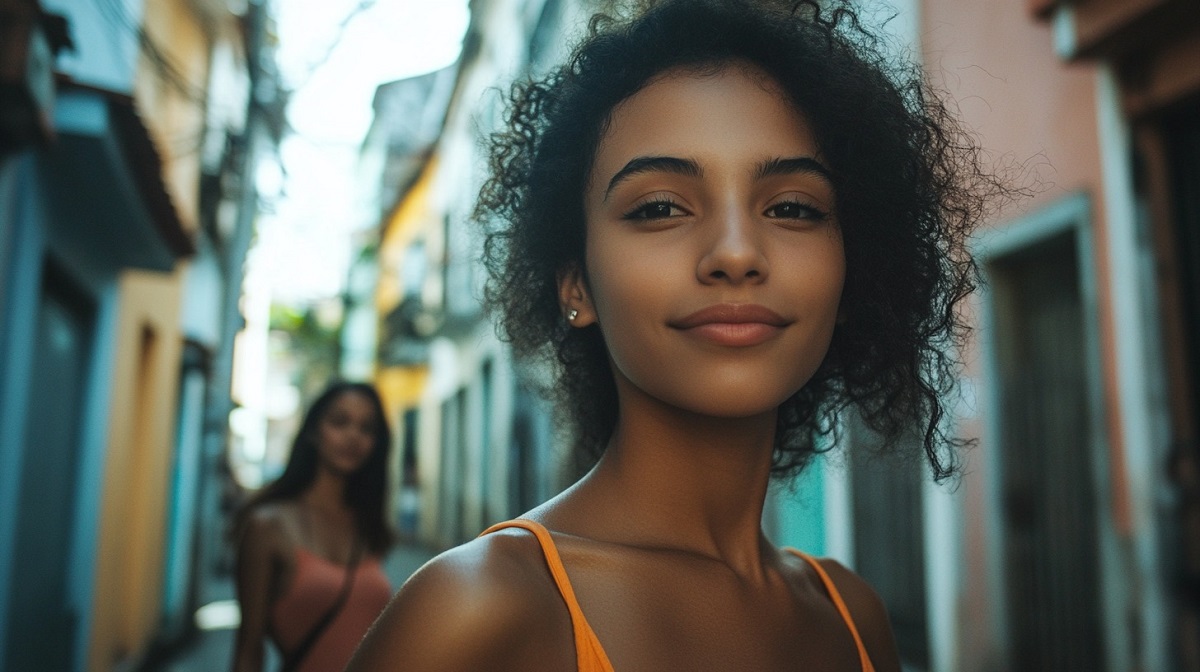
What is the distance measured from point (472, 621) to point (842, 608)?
2.66 feet

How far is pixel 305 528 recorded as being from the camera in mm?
4133

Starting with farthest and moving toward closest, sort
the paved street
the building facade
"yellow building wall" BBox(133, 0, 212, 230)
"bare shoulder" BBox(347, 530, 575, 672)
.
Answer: the paved street < "yellow building wall" BBox(133, 0, 212, 230) < the building facade < "bare shoulder" BBox(347, 530, 575, 672)

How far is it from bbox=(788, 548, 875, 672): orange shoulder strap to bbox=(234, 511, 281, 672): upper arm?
2.47 metres

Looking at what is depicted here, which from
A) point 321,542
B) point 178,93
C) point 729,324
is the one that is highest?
point 178,93

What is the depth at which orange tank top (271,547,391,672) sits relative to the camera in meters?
3.67

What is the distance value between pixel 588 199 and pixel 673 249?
22 cm

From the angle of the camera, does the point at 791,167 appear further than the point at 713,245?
Yes

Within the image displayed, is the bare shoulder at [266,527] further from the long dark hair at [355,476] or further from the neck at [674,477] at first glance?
the neck at [674,477]

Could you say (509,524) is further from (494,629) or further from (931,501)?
(931,501)

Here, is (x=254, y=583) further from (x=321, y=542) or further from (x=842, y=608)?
(x=842, y=608)

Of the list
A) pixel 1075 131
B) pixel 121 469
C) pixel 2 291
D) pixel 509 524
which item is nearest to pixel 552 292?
pixel 509 524

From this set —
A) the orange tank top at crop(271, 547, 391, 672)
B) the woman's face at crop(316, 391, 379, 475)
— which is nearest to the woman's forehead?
the orange tank top at crop(271, 547, 391, 672)

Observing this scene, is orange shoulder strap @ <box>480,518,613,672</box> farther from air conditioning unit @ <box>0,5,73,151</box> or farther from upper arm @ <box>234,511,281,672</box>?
air conditioning unit @ <box>0,5,73,151</box>

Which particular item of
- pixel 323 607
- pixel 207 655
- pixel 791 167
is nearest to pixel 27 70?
pixel 323 607
